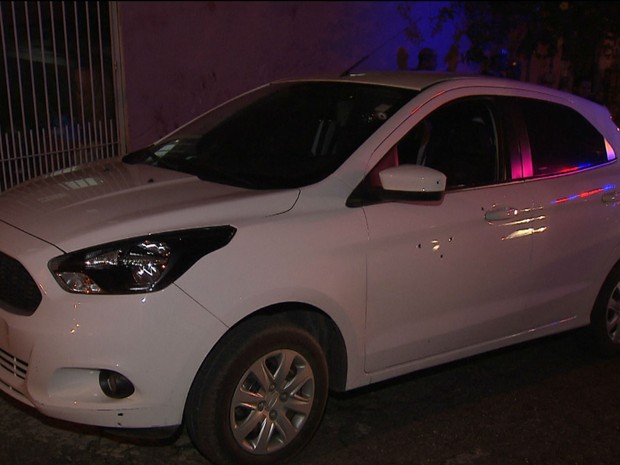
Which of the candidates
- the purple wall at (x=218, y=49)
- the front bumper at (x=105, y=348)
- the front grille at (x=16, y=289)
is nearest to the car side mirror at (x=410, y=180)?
the front bumper at (x=105, y=348)

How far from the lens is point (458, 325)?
13.7ft

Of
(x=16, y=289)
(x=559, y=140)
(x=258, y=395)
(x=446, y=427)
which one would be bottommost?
(x=446, y=427)

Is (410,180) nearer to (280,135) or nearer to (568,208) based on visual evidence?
(280,135)

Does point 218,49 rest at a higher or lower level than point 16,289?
higher

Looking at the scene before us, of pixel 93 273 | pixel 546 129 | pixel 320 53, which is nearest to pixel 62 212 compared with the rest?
pixel 93 273

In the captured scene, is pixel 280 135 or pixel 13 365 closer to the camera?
pixel 13 365

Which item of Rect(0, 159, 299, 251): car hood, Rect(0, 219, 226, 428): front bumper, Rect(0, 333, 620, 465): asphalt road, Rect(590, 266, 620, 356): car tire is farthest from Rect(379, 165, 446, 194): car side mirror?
Rect(590, 266, 620, 356): car tire

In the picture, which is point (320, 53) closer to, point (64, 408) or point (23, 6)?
point (23, 6)

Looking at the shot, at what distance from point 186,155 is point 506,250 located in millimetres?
1805

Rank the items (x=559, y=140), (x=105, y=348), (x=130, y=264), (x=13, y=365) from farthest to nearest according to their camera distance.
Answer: (x=559, y=140), (x=13, y=365), (x=130, y=264), (x=105, y=348)

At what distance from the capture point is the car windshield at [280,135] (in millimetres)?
4043

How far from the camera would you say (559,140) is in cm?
480

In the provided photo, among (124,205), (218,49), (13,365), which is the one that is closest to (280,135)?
(124,205)

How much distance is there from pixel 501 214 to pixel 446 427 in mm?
1130
